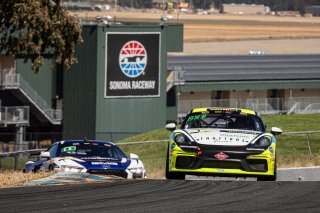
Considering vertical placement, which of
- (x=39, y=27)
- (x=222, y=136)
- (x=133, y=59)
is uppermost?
(x=39, y=27)

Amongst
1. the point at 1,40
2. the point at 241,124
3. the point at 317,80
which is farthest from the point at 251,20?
the point at 241,124

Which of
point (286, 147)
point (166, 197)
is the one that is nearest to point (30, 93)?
point (286, 147)

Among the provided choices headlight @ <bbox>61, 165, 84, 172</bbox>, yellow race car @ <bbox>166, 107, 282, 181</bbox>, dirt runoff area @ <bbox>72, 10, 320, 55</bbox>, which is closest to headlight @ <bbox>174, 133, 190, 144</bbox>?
yellow race car @ <bbox>166, 107, 282, 181</bbox>

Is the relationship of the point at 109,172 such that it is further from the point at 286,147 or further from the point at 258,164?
the point at 286,147

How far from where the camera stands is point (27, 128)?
210 ft

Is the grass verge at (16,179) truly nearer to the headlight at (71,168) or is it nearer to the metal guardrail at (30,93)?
the headlight at (71,168)

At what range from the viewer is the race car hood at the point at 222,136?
18422mm

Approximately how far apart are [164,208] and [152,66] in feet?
174

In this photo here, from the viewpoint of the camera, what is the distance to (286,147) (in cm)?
2955

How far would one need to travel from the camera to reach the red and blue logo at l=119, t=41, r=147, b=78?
6512 cm

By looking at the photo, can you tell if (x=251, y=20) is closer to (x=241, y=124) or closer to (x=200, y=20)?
(x=200, y=20)

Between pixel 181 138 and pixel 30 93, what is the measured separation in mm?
46411

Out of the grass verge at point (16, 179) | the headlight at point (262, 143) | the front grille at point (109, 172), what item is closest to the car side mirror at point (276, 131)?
the headlight at point (262, 143)

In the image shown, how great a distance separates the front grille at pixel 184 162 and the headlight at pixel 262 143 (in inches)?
44.5
